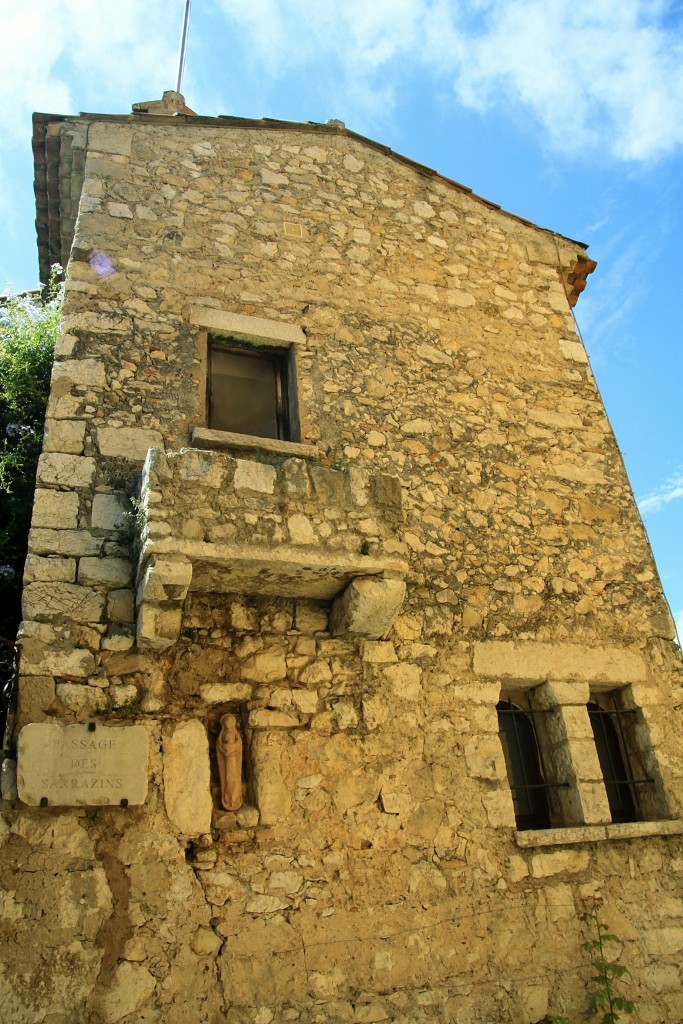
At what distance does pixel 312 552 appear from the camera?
3.79m

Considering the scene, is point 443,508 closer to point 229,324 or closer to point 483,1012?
point 229,324

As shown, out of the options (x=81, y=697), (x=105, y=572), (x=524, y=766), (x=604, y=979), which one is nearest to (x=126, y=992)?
(x=81, y=697)

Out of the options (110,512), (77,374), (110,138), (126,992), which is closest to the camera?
(126,992)

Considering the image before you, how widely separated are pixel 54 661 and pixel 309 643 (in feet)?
4.52

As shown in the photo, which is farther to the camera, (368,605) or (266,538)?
(368,605)

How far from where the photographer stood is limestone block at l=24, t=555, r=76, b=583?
376 centimetres

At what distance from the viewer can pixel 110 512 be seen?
160 inches

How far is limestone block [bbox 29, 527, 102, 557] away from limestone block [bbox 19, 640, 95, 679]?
52 centimetres

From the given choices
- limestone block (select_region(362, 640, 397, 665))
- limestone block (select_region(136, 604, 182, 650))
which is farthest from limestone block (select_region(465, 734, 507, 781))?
limestone block (select_region(136, 604, 182, 650))

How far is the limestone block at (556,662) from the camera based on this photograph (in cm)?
456

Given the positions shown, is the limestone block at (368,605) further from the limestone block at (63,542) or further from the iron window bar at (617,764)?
the iron window bar at (617,764)

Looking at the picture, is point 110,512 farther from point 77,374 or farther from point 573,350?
point 573,350

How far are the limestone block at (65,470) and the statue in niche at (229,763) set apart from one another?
1592mm

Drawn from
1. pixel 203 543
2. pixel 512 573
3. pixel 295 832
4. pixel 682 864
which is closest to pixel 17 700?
pixel 203 543
